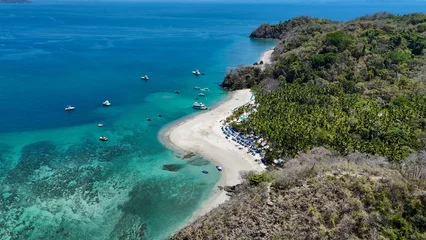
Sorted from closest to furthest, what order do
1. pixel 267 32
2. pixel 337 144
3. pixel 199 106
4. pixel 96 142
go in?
pixel 337 144, pixel 96 142, pixel 199 106, pixel 267 32

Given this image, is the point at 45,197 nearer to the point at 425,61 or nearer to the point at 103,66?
the point at 103,66

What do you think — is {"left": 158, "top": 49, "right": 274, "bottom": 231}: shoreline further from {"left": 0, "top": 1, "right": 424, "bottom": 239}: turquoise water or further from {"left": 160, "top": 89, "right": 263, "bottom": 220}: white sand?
{"left": 0, "top": 1, "right": 424, "bottom": 239}: turquoise water

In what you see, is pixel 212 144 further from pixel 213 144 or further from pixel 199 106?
pixel 199 106

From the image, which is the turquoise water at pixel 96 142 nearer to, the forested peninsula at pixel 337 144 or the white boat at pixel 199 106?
the white boat at pixel 199 106

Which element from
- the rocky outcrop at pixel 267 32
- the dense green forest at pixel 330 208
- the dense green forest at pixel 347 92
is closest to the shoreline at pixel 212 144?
the dense green forest at pixel 347 92

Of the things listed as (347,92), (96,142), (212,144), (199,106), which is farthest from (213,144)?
(347,92)

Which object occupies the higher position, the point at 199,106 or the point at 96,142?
the point at 199,106
